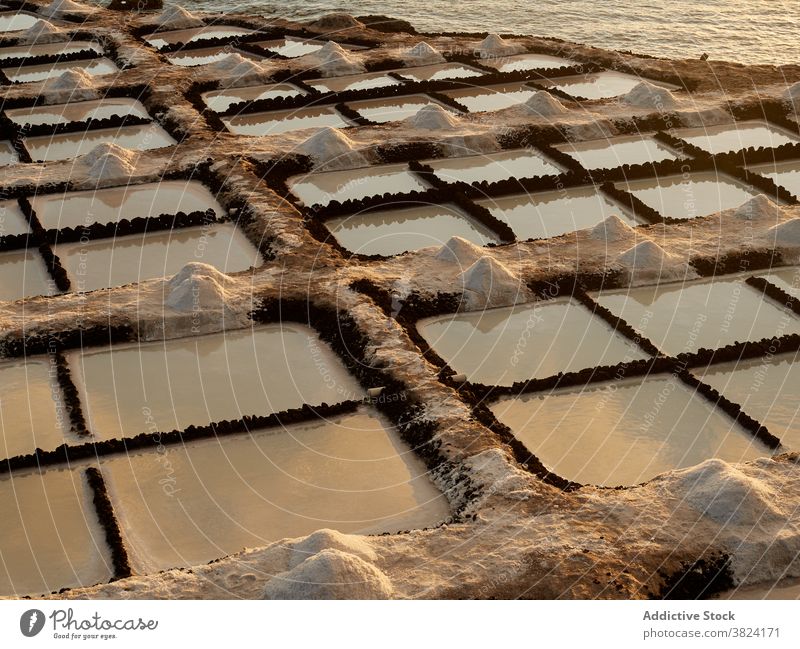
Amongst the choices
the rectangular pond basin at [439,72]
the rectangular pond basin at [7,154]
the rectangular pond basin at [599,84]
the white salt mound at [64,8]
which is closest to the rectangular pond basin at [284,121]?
the rectangular pond basin at [439,72]

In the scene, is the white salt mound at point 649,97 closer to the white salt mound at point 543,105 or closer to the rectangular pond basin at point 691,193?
the white salt mound at point 543,105

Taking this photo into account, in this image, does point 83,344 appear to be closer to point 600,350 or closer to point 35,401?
point 35,401

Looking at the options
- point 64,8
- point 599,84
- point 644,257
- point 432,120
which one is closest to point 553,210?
point 644,257

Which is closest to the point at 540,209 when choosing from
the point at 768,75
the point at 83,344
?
the point at 83,344

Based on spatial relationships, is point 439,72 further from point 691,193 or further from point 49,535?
point 49,535

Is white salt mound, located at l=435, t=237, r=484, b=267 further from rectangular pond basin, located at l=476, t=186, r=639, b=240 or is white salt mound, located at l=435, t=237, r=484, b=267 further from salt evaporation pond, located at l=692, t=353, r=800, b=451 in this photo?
salt evaporation pond, located at l=692, t=353, r=800, b=451
